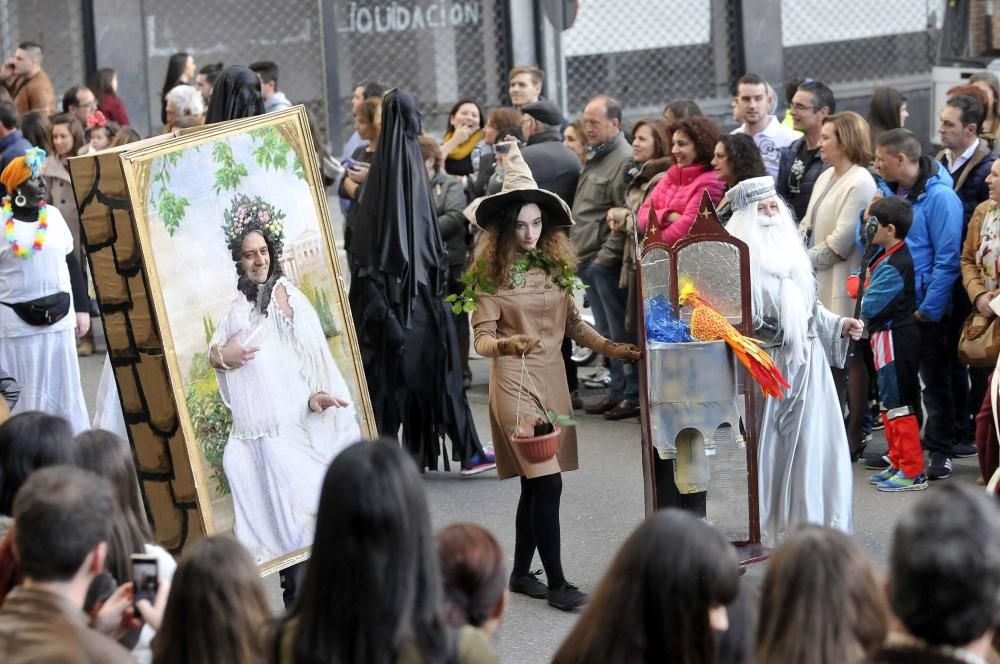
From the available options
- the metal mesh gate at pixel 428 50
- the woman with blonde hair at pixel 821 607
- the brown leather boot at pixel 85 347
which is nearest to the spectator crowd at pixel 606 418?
the woman with blonde hair at pixel 821 607

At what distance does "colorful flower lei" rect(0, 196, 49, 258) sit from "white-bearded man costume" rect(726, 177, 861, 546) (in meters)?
3.83

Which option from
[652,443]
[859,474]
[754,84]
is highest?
[754,84]

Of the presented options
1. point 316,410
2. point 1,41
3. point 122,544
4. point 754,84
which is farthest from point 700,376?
point 1,41

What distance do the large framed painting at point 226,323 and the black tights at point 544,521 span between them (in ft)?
2.83

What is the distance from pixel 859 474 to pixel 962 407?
2.94 ft

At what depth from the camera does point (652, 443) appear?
6.37 meters

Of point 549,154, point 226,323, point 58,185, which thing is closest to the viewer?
point 226,323

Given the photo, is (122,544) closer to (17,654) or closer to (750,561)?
(17,654)

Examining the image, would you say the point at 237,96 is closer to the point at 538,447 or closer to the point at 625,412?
the point at 538,447

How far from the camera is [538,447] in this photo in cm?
605

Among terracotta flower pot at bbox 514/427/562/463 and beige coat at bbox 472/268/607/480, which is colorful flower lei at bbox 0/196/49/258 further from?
terracotta flower pot at bbox 514/427/562/463

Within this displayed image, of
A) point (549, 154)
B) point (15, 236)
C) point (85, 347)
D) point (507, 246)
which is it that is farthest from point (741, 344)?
point (85, 347)

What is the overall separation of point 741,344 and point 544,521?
1.09 meters

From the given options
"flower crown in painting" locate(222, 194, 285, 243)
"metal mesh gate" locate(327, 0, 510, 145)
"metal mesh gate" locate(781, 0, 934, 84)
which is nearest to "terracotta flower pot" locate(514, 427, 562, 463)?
"flower crown in painting" locate(222, 194, 285, 243)
